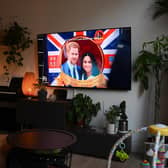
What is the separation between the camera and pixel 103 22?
13.0ft

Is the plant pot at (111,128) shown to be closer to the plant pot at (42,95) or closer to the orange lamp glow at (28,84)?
the plant pot at (42,95)

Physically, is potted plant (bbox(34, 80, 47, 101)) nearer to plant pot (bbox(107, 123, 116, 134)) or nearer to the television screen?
the television screen

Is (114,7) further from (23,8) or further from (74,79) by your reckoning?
(23,8)

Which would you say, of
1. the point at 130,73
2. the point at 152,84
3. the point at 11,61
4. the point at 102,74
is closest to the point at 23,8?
the point at 11,61

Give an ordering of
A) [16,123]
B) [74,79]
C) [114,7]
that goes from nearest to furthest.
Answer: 1. [114,7]
2. [74,79]
3. [16,123]

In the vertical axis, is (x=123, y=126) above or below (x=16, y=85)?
below

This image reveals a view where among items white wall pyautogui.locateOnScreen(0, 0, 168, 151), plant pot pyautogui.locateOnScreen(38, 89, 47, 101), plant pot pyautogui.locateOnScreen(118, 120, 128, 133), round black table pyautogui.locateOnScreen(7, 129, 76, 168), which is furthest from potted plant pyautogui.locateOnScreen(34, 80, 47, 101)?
round black table pyautogui.locateOnScreen(7, 129, 76, 168)

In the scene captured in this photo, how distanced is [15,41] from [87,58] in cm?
136

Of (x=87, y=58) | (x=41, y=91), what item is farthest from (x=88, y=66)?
(x=41, y=91)

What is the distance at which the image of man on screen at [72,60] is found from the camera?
4.09m

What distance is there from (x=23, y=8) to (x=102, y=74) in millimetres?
1977

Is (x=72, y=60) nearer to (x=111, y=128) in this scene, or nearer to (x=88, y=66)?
(x=88, y=66)

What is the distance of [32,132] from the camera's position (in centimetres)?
272

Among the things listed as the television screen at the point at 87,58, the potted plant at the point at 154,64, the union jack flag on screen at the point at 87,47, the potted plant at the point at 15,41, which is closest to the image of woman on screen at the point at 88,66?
the television screen at the point at 87,58
